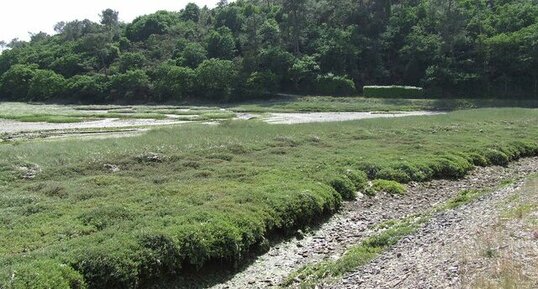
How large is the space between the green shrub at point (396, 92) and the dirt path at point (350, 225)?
222 feet

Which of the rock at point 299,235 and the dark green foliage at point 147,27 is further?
the dark green foliage at point 147,27

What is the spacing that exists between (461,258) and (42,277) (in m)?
13.0

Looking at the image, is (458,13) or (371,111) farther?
(458,13)

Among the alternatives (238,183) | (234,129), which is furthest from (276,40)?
(238,183)

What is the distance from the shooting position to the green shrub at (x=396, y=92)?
4099 inches

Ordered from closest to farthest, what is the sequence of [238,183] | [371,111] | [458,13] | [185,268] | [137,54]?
[185,268]
[238,183]
[371,111]
[458,13]
[137,54]

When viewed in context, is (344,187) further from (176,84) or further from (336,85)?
(176,84)

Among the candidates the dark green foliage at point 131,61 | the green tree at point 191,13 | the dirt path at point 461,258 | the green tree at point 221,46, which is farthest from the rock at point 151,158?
the green tree at point 191,13

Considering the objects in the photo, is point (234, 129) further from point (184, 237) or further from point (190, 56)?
point (190, 56)

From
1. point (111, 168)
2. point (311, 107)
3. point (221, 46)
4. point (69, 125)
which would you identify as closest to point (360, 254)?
point (111, 168)

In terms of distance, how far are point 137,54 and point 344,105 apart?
70345mm

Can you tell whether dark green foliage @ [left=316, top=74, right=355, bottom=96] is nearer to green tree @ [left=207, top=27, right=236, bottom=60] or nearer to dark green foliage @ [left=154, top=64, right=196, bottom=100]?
dark green foliage @ [left=154, top=64, right=196, bottom=100]

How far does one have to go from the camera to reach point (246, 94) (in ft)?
377

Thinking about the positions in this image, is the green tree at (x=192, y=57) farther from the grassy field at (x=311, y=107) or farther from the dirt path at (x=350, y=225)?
the dirt path at (x=350, y=225)
